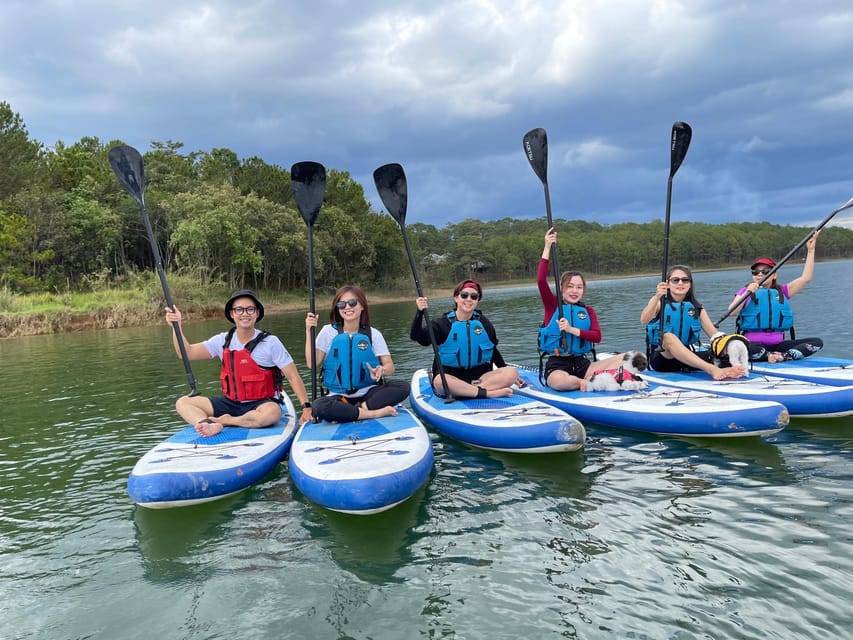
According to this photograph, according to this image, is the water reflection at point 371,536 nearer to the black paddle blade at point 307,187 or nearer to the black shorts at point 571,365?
the black shorts at point 571,365

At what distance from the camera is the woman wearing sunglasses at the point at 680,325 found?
22.1 ft

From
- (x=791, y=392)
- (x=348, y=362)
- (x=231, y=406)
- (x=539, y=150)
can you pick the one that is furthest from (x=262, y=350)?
(x=791, y=392)

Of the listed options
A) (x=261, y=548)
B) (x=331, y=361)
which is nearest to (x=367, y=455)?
(x=261, y=548)

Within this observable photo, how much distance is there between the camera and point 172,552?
12.5 feet

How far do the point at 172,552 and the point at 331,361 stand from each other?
87.1 inches

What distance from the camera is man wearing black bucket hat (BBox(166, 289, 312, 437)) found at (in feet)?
17.3

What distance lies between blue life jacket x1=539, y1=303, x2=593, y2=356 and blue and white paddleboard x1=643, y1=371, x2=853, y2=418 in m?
1.15

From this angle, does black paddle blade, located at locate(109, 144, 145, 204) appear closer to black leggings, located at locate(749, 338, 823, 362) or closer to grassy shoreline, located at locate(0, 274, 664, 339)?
black leggings, located at locate(749, 338, 823, 362)

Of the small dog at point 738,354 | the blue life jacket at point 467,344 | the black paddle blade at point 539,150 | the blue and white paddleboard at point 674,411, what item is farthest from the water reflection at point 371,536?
the black paddle blade at point 539,150

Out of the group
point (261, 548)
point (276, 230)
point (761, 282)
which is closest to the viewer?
point (261, 548)

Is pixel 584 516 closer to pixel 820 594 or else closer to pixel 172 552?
pixel 820 594

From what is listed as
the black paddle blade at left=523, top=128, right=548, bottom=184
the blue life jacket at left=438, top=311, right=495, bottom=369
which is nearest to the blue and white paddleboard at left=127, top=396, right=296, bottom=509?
the blue life jacket at left=438, top=311, right=495, bottom=369

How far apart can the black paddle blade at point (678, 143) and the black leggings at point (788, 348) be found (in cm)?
272

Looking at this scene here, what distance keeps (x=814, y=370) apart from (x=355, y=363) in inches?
210
